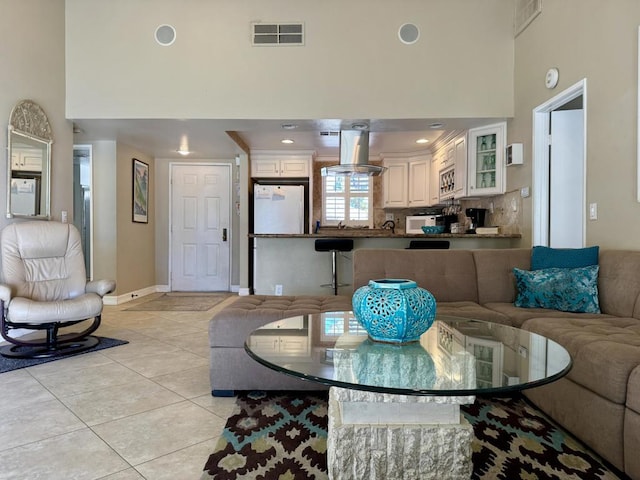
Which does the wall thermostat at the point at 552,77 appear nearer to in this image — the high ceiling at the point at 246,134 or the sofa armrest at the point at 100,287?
the high ceiling at the point at 246,134

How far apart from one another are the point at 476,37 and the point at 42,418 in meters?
4.79

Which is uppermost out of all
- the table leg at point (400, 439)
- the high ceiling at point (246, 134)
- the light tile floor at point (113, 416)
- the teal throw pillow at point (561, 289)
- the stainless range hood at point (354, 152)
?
the high ceiling at point (246, 134)

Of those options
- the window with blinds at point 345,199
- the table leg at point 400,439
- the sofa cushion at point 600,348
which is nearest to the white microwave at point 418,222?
the window with blinds at point 345,199

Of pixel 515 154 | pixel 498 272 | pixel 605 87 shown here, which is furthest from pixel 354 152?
pixel 605 87

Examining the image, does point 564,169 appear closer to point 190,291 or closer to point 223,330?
point 223,330

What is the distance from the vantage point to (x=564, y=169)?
12.0 ft

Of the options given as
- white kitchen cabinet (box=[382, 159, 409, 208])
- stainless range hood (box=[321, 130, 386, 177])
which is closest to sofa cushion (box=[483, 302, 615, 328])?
stainless range hood (box=[321, 130, 386, 177])

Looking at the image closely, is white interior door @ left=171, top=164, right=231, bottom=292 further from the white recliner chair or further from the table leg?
the table leg

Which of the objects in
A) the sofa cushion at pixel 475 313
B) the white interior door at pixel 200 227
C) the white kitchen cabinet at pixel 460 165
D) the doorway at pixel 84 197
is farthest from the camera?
the white interior door at pixel 200 227

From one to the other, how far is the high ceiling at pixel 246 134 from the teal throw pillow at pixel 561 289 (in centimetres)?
228

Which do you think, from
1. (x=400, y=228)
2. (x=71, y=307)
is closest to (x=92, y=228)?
(x=71, y=307)

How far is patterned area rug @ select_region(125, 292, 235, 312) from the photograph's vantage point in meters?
5.06

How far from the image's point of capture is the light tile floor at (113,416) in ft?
5.28

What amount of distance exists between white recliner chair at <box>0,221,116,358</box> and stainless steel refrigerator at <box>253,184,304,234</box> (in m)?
2.99
